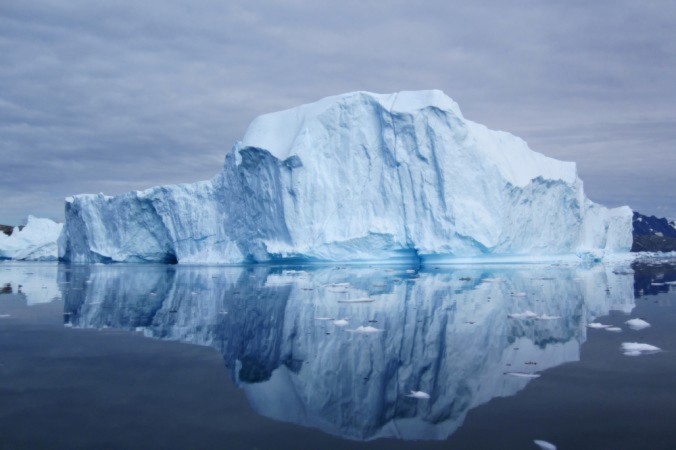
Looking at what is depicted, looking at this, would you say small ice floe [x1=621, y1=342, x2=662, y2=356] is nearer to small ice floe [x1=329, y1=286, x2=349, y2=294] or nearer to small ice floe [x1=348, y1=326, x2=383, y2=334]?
small ice floe [x1=348, y1=326, x2=383, y2=334]

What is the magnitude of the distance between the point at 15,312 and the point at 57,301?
145 centimetres

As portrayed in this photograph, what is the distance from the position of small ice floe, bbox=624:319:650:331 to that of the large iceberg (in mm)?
10897

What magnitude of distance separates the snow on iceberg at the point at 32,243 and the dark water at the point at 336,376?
3135 centimetres

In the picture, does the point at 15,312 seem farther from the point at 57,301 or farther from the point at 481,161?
the point at 481,161

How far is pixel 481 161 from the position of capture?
1870 cm

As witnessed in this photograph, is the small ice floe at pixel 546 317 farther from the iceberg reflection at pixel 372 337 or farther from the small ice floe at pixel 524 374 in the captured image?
the small ice floe at pixel 524 374

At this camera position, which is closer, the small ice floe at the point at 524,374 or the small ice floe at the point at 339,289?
the small ice floe at the point at 524,374

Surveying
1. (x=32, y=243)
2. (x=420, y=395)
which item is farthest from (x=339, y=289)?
(x=32, y=243)

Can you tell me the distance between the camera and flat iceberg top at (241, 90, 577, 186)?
60.7 ft

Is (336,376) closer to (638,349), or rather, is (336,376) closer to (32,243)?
(638,349)

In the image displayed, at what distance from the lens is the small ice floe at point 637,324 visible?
21.9ft

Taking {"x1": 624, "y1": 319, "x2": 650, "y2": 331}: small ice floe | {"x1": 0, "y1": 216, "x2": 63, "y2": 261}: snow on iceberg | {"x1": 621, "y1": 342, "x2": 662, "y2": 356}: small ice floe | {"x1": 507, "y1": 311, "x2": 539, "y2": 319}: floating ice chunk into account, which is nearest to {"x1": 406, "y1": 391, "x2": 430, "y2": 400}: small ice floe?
{"x1": 621, "y1": 342, "x2": 662, "y2": 356}: small ice floe

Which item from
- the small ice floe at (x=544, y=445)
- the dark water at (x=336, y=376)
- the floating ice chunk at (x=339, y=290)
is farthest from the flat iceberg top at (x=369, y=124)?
the small ice floe at (x=544, y=445)

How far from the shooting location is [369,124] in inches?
764
